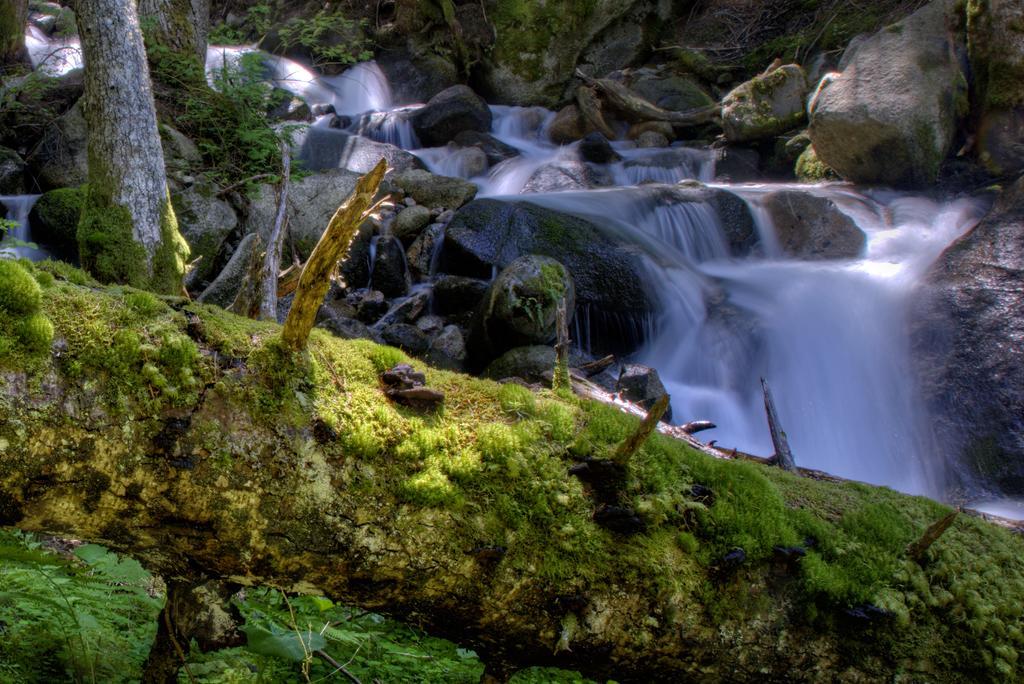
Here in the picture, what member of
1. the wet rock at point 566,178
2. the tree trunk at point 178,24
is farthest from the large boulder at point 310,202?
the wet rock at point 566,178

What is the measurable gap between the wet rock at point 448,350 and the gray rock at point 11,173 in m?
6.53

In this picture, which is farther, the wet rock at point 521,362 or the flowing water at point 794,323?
the flowing water at point 794,323

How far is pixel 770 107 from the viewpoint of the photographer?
53.1 feet

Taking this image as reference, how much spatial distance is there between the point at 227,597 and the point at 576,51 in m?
22.8

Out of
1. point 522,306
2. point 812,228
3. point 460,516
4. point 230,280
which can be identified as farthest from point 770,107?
point 460,516

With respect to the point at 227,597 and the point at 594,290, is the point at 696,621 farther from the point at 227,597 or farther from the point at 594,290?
the point at 594,290

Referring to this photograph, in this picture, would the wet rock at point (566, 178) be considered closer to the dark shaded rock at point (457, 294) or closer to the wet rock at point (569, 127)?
the wet rock at point (569, 127)

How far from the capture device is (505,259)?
11.1 metres

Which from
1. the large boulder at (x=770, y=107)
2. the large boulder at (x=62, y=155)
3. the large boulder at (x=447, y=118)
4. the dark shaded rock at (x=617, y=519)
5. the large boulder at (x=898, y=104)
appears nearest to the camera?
the dark shaded rock at (x=617, y=519)

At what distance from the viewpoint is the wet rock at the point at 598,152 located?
1631cm

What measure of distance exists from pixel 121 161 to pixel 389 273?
5.66 m

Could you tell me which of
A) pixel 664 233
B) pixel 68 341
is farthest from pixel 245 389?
pixel 664 233

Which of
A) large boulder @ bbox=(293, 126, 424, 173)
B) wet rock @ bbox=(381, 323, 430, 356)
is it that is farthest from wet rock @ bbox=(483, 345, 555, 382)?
large boulder @ bbox=(293, 126, 424, 173)

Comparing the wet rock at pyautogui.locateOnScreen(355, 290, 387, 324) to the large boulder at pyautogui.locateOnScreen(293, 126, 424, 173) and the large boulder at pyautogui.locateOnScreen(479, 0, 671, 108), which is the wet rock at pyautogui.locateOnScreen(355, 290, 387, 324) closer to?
the large boulder at pyautogui.locateOnScreen(293, 126, 424, 173)
